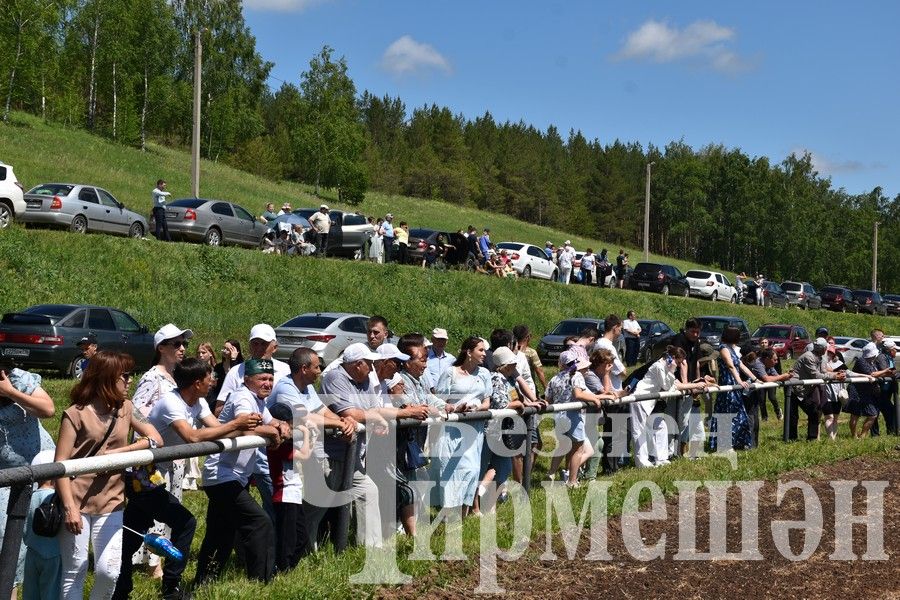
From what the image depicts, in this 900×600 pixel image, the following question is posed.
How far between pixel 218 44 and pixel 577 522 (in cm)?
7784

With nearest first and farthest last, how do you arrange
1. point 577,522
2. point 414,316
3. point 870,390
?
point 577,522, point 870,390, point 414,316

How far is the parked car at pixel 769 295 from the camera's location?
57969 millimetres

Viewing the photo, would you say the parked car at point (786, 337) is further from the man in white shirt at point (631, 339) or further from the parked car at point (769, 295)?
the parked car at point (769, 295)

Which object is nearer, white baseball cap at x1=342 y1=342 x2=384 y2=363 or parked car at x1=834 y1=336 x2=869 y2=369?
white baseball cap at x1=342 y1=342 x2=384 y2=363

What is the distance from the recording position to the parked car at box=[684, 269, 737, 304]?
5303cm

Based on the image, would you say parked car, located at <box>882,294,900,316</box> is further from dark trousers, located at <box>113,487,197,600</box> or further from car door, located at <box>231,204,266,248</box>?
dark trousers, located at <box>113,487,197,600</box>

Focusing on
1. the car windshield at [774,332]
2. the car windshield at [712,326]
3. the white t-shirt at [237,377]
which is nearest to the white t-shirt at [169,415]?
the white t-shirt at [237,377]

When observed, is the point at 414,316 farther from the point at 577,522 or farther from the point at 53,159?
the point at 53,159

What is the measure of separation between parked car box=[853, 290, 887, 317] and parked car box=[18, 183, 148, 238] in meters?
50.6

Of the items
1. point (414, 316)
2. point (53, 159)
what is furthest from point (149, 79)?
point (414, 316)

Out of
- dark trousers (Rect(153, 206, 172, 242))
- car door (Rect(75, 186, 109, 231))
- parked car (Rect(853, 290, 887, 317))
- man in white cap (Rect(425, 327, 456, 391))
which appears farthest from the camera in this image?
parked car (Rect(853, 290, 887, 317))

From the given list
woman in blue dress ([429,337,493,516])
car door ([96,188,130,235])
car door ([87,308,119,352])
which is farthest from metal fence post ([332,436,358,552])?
car door ([96,188,130,235])

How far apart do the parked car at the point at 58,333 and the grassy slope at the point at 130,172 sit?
22.5 meters

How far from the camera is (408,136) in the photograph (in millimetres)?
140625
